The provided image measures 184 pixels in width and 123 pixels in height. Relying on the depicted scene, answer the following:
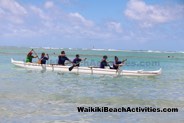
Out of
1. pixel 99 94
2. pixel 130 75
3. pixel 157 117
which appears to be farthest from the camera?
pixel 130 75

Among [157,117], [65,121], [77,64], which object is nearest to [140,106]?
[157,117]

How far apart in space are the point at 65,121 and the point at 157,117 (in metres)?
3.32

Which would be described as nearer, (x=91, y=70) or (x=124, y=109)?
(x=124, y=109)

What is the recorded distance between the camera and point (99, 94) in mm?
16828

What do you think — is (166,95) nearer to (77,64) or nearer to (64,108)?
(64,108)

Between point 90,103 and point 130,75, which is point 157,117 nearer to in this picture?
point 90,103

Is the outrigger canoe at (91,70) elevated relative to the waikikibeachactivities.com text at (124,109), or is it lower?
elevated

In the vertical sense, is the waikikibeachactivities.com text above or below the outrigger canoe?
below

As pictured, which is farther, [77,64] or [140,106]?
[77,64]

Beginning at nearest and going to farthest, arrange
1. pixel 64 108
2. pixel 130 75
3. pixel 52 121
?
pixel 52 121
pixel 64 108
pixel 130 75

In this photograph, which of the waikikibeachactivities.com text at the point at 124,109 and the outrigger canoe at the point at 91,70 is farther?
the outrigger canoe at the point at 91,70

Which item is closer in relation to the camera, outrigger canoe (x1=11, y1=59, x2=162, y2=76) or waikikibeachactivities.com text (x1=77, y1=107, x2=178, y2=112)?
waikikibeachactivities.com text (x1=77, y1=107, x2=178, y2=112)

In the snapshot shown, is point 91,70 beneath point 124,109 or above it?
above

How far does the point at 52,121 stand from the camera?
10867 mm
